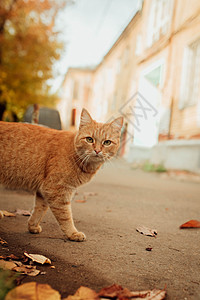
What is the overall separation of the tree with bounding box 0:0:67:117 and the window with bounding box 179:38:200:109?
713 centimetres

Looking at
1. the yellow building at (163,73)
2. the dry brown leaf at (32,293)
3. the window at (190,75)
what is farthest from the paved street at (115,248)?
the window at (190,75)

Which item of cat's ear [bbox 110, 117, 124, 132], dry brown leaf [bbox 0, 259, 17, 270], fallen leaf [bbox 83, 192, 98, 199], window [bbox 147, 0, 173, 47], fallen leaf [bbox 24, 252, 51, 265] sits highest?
window [bbox 147, 0, 173, 47]

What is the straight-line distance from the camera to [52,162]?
7.55 ft

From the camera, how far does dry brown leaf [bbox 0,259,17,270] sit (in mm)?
1483

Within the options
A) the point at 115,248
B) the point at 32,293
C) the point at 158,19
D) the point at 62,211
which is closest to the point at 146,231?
the point at 115,248

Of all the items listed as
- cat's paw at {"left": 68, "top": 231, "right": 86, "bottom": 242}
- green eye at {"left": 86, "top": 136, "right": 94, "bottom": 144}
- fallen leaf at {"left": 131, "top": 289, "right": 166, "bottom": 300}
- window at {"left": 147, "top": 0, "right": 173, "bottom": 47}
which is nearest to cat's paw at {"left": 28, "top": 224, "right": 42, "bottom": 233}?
cat's paw at {"left": 68, "top": 231, "right": 86, "bottom": 242}

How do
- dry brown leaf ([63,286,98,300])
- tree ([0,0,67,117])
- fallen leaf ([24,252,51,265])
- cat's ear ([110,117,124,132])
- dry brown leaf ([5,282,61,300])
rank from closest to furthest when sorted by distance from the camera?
A: dry brown leaf ([5,282,61,300]) < dry brown leaf ([63,286,98,300]) < fallen leaf ([24,252,51,265]) < cat's ear ([110,117,124,132]) < tree ([0,0,67,117])

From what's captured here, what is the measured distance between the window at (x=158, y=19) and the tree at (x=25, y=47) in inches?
188

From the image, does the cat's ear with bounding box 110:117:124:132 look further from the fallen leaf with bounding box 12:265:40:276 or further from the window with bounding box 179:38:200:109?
the window with bounding box 179:38:200:109

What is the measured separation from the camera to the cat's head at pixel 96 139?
7.87 feet

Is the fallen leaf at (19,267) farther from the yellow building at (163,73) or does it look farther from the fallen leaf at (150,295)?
the yellow building at (163,73)

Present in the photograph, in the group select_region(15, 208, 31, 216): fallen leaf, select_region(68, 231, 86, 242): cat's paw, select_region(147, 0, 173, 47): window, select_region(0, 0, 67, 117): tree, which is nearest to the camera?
select_region(68, 231, 86, 242): cat's paw

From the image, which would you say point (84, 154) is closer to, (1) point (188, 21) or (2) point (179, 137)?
(2) point (179, 137)

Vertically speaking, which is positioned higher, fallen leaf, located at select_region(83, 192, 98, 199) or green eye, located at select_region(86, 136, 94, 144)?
green eye, located at select_region(86, 136, 94, 144)
